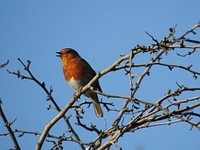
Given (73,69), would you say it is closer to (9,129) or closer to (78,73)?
(78,73)

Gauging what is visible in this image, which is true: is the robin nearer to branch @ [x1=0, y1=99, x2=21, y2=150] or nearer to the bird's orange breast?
the bird's orange breast

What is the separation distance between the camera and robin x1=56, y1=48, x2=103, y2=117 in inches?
292

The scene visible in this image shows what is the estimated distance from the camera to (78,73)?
24.5 feet

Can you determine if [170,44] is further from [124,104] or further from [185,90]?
[124,104]

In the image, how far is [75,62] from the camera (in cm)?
773

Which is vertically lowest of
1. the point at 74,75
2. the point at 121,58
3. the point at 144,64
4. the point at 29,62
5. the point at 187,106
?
the point at 187,106

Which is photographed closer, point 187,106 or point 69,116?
point 187,106

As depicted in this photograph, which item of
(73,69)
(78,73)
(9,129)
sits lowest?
(9,129)

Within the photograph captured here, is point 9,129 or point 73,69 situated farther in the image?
point 73,69

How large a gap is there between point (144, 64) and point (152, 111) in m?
0.54

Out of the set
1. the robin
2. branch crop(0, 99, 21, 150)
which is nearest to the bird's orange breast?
the robin

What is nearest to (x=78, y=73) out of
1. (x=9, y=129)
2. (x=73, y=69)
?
(x=73, y=69)

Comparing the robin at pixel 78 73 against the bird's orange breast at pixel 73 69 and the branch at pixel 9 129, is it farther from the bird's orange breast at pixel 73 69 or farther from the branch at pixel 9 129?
the branch at pixel 9 129

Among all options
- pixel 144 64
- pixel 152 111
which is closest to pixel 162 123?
pixel 152 111
